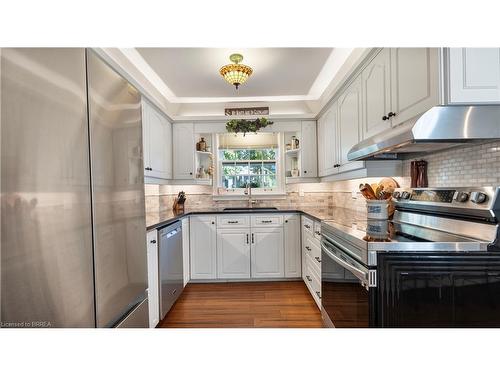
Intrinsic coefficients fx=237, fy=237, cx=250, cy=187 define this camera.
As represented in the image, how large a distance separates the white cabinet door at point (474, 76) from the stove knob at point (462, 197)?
460 mm

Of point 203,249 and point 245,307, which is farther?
point 203,249

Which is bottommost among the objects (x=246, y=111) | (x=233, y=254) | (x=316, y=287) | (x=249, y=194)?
(x=316, y=287)

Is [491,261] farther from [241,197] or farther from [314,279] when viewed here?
[241,197]

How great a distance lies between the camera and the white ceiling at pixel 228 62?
7.70ft

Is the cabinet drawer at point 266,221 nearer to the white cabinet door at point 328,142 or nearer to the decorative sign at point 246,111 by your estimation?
the white cabinet door at point 328,142

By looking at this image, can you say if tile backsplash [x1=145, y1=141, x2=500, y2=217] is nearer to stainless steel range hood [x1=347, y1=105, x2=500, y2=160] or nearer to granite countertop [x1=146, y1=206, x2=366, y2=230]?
granite countertop [x1=146, y1=206, x2=366, y2=230]

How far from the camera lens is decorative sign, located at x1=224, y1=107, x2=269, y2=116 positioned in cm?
340

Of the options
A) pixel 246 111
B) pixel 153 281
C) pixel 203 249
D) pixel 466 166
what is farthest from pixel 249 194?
pixel 466 166

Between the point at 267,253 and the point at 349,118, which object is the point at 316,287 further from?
the point at 349,118

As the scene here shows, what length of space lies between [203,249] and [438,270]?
2561 mm

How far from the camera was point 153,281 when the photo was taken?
2.04 metres

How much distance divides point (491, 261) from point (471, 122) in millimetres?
657

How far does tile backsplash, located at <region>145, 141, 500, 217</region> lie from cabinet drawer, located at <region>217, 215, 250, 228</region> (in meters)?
0.68
